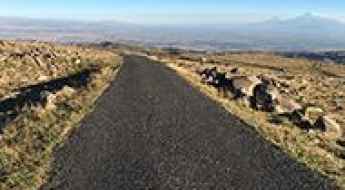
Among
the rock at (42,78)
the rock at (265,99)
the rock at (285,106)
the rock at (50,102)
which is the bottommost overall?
the rock at (42,78)

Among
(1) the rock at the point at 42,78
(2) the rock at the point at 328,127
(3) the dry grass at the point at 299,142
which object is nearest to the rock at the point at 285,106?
(3) the dry grass at the point at 299,142

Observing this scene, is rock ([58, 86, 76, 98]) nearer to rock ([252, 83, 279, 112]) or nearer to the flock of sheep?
the flock of sheep

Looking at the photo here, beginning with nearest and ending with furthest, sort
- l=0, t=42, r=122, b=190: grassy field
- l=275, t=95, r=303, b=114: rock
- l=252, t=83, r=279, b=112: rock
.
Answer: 1. l=0, t=42, r=122, b=190: grassy field
2. l=275, t=95, r=303, b=114: rock
3. l=252, t=83, r=279, b=112: rock

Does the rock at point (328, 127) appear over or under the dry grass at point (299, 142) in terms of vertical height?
under

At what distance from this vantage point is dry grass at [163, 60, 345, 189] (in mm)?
20500

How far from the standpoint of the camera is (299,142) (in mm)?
24828

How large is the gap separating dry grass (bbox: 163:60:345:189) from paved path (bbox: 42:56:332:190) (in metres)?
0.62

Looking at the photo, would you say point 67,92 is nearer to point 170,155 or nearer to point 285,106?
point 285,106

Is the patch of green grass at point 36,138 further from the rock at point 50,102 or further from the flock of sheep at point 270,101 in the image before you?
the flock of sheep at point 270,101

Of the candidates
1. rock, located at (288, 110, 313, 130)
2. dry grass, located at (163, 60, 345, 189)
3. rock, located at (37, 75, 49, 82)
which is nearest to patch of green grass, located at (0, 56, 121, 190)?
dry grass, located at (163, 60, 345, 189)

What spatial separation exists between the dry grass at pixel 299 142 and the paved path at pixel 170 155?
2.03 feet

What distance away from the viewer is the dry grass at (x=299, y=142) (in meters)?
20.5

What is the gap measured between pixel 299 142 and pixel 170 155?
246 inches

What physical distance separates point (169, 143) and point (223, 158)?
309 centimetres
